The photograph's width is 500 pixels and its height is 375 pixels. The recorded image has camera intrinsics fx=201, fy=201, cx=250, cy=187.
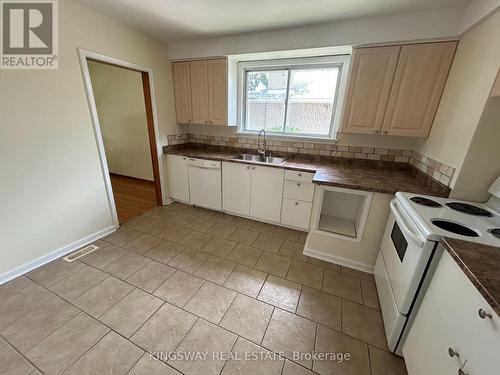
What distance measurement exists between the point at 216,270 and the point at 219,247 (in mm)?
372

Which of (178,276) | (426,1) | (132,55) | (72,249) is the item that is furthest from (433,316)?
(132,55)

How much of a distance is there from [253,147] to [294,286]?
2.11 meters

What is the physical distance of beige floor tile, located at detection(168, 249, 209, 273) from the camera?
2.03 metres

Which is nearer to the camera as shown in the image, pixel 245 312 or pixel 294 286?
pixel 245 312

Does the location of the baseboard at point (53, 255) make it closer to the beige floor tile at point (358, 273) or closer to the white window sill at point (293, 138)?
the white window sill at point (293, 138)

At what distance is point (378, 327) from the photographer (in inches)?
59.2

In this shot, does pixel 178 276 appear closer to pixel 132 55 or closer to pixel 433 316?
pixel 433 316

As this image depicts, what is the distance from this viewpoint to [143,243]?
2.38 metres

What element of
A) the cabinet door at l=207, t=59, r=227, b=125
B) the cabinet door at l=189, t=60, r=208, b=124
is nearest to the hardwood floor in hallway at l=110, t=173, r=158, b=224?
the cabinet door at l=189, t=60, r=208, b=124

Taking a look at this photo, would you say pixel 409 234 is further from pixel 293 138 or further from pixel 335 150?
pixel 293 138

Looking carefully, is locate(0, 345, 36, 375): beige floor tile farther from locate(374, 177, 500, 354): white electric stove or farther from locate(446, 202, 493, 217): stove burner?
locate(446, 202, 493, 217): stove burner

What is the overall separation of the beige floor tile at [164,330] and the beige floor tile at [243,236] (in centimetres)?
104

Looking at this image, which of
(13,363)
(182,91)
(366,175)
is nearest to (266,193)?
(366,175)

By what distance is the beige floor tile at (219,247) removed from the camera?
2264 millimetres
